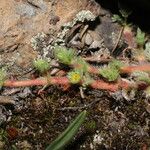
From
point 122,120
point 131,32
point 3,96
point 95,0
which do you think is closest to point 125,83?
point 122,120

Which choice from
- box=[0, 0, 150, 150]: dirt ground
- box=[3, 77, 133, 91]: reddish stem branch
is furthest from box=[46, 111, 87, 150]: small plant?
box=[3, 77, 133, 91]: reddish stem branch

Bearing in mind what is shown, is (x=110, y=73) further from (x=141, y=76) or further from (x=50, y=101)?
(x=50, y=101)

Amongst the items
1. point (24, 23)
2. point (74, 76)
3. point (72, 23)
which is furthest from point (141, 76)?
point (24, 23)

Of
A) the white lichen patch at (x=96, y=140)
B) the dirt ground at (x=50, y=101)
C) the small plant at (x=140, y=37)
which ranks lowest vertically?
the white lichen patch at (x=96, y=140)

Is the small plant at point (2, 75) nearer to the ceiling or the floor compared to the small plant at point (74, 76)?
nearer to the floor

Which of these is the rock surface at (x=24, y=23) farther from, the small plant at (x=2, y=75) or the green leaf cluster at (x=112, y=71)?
the green leaf cluster at (x=112, y=71)

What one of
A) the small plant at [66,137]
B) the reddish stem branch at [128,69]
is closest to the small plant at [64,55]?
the reddish stem branch at [128,69]

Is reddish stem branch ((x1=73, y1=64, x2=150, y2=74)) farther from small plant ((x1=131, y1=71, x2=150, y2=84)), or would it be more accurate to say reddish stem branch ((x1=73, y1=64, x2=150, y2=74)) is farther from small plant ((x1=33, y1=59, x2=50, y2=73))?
small plant ((x1=33, y1=59, x2=50, y2=73))
